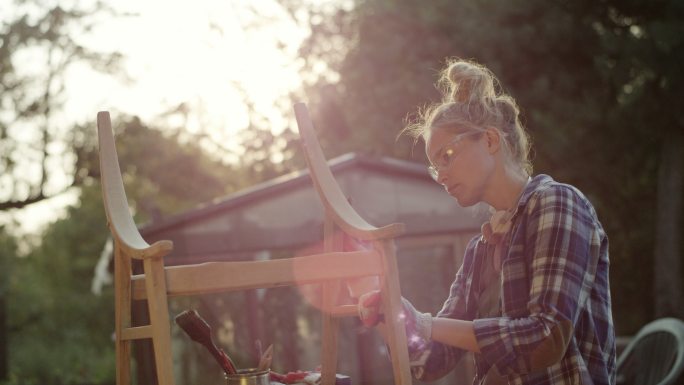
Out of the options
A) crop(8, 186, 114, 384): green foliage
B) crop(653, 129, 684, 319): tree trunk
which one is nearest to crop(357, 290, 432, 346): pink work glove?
crop(653, 129, 684, 319): tree trunk

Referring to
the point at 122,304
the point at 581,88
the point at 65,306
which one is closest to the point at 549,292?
the point at 122,304

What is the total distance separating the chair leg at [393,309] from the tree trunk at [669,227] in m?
12.2

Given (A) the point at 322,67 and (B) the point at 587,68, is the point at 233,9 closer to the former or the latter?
(A) the point at 322,67

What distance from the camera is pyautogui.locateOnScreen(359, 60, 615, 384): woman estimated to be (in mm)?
1854

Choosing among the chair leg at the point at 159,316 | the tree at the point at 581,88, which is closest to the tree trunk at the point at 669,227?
the tree at the point at 581,88

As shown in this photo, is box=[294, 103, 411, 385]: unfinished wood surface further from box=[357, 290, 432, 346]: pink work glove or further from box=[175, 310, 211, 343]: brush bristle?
box=[175, 310, 211, 343]: brush bristle

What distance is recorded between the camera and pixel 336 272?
1.76 metres

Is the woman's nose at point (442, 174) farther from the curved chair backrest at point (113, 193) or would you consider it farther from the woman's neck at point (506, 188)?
the curved chair backrest at point (113, 193)

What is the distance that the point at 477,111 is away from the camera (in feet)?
6.79

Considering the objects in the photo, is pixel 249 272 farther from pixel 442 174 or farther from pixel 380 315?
pixel 442 174

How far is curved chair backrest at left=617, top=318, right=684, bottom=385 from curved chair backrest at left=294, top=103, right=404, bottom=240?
2.01 m

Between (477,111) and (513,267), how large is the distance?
1.28 ft

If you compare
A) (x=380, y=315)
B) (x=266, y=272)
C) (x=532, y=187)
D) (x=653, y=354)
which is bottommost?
(x=653, y=354)

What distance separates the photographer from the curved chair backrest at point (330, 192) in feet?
5.94
